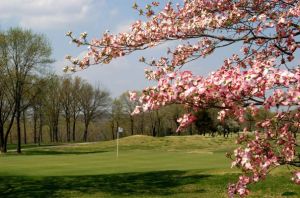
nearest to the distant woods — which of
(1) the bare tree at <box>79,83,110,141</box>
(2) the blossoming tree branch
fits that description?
(1) the bare tree at <box>79,83,110,141</box>

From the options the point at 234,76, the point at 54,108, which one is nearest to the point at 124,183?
the point at 234,76

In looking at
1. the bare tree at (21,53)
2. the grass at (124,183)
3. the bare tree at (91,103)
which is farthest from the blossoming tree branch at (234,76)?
the bare tree at (91,103)

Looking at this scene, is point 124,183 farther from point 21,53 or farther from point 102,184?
point 21,53

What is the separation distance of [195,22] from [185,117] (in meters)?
3.02

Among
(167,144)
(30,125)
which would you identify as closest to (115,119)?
(30,125)

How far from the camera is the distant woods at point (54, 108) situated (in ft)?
180

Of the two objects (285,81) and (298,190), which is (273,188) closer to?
(298,190)

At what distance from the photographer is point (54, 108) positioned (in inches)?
3482

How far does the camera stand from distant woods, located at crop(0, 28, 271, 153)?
5500 cm

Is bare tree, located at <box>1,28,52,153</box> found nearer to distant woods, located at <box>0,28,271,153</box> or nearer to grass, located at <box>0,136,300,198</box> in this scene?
distant woods, located at <box>0,28,271,153</box>

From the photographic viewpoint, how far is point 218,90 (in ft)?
17.0

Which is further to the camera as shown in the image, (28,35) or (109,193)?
(28,35)

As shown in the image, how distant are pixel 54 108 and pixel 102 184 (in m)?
67.9

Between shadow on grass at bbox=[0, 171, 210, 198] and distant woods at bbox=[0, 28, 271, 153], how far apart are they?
27.4ft
